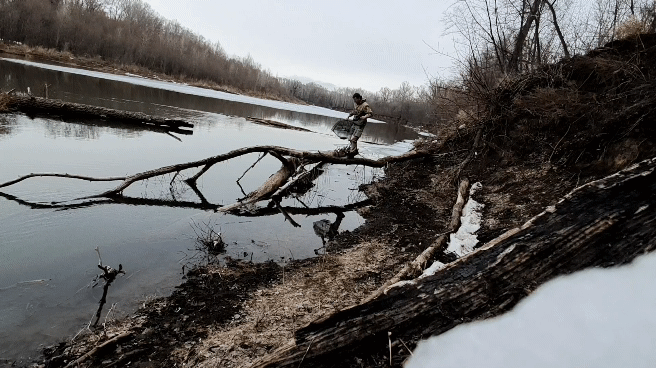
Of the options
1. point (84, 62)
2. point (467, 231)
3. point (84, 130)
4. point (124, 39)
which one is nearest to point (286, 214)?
point (467, 231)

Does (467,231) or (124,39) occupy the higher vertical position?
(124,39)

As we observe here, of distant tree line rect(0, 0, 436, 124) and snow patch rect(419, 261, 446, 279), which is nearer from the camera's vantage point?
snow patch rect(419, 261, 446, 279)

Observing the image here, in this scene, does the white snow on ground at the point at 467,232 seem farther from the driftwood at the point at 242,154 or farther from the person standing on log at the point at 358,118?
the person standing on log at the point at 358,118

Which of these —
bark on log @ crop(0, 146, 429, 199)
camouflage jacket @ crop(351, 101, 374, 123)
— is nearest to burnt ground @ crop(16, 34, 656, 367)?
bark on log @ crop(0, 146, 429, 199)

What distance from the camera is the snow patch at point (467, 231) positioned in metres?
5.25

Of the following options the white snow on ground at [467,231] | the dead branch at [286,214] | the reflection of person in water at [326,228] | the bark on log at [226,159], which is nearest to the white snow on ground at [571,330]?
the white snow on ground at [467,231]

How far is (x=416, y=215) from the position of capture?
27.0ft

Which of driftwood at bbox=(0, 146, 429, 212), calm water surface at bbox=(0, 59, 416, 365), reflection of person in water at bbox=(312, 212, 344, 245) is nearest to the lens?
calm water surface at bbox=(0, 59, 416, 365)

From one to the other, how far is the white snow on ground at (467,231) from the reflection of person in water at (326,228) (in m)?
2.52

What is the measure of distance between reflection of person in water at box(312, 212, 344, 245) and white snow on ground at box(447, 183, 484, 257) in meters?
2.52

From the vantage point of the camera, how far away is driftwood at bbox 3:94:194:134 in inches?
595

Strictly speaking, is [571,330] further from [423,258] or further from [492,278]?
[423,258]

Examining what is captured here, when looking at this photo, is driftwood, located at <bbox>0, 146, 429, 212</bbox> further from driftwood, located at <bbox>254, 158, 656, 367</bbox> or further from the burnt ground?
driftwood, located at <bbox>254, 158, 656, 367</bbox>

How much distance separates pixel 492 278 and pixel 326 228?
524 centimetres
